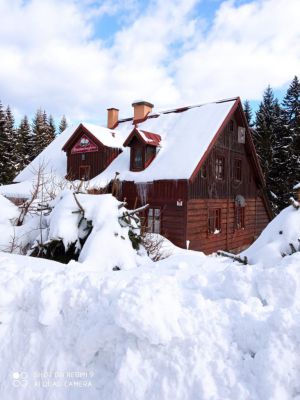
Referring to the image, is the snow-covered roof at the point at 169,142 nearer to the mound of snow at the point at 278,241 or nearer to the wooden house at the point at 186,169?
the wooden house at the point at 186,169

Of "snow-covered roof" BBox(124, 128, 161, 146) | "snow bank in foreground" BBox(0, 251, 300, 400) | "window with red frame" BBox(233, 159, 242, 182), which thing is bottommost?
"snow bank in foreground" BBox(0, 251, 300, 400)

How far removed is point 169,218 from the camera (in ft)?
50.2

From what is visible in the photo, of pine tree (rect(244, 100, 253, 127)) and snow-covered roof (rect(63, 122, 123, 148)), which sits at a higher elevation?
pine tree (rect(244, 100, 253, 127))

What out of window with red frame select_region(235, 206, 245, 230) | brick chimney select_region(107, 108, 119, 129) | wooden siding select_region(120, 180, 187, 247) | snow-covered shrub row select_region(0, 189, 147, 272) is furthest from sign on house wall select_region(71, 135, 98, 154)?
snow-covered shrub row select_region(0, 189, 147, 272)

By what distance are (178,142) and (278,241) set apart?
12.0 metres

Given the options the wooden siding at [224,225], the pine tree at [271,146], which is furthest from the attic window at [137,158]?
the pine tree at [271,146]

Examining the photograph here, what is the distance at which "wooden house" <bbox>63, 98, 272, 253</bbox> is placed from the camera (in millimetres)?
15117

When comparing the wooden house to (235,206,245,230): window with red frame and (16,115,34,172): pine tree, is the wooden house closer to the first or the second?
(235,206,245,230): window with red frame

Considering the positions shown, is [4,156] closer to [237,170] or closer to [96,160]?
[96,160]

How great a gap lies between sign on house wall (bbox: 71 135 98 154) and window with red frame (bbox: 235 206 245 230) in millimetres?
8828

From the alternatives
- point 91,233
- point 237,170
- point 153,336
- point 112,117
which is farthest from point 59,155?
point 153,336

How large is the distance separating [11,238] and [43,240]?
1.11 meters

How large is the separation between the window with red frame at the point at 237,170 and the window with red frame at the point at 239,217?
1.74m

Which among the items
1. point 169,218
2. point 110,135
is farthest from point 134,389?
point 110,135
